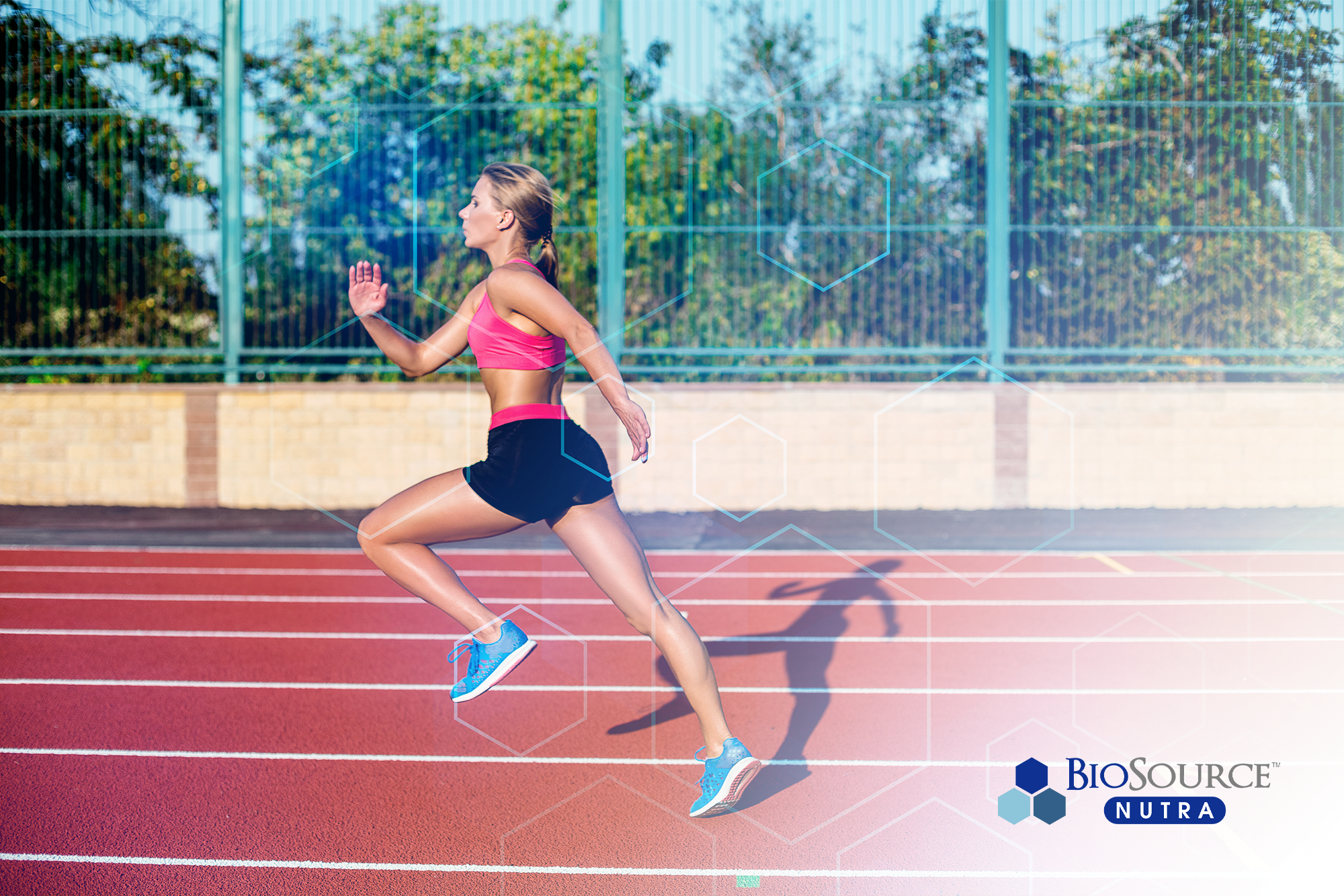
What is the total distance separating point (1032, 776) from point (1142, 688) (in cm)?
147

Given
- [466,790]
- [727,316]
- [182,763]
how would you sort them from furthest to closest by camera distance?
[727,316], [182,763], [466,790]

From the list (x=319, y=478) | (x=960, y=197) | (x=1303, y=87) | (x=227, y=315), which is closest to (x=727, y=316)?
(x=960, y=197)

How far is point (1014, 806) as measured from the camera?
3.68 metres

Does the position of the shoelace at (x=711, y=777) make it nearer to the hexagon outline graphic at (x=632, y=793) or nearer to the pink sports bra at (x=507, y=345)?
the hexagon outline graphic at (x=632, y=793)

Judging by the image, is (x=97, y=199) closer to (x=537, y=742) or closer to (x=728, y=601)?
(x=728, y=601)

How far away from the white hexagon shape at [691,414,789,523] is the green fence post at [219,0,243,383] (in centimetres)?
524

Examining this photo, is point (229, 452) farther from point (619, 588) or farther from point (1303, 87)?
point (1303, 87)

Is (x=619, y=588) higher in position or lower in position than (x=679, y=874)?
higher

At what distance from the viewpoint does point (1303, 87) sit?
11.6 metres

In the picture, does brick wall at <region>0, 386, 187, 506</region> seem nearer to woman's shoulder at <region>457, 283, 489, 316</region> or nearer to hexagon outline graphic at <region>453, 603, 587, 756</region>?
hexagon outline graphic at <region>453, 603, 587, 756</region>

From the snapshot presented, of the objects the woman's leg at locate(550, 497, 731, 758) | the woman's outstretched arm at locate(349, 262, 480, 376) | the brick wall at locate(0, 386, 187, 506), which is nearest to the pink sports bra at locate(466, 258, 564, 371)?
the woman's outstretched arm at locate(349, 262, 480, 376)

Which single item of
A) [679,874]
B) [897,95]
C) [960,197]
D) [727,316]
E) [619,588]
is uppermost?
[897,95]

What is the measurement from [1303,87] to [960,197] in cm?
384

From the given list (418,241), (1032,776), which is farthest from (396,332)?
(418,241)
